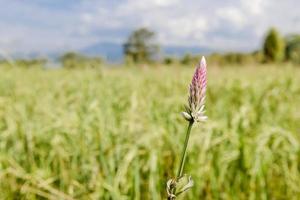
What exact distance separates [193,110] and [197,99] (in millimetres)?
14

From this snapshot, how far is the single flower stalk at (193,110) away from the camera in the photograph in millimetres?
418

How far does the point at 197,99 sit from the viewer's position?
430 millimetres

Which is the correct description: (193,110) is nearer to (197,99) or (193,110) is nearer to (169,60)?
(197,99)

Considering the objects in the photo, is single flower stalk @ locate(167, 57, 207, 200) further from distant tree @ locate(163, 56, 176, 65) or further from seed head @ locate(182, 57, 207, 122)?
distant tree @ locate(163, 56, 176, 65)

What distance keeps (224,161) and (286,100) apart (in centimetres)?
207

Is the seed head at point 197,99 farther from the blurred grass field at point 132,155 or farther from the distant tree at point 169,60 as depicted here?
the distant tree at point 169,60

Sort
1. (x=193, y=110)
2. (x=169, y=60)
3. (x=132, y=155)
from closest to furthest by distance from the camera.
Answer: (x=193, y=110) < (x=132, y=155) < (x=169, y=60)

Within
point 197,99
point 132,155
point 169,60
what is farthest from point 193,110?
point 169,60

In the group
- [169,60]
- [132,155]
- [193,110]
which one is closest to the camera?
[193,110]

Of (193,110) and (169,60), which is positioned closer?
(193,110)

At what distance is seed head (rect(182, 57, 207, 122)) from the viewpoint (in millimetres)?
419

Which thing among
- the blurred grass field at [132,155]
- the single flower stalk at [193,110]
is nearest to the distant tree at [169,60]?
the blurred grass field at [132,155]

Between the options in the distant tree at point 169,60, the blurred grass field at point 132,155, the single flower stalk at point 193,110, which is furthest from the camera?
the distant tree at point 169,60

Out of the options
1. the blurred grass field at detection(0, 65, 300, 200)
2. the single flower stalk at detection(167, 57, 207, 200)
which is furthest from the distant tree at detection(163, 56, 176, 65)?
the single flower stalk at detection(167, 57, 207, 200)
